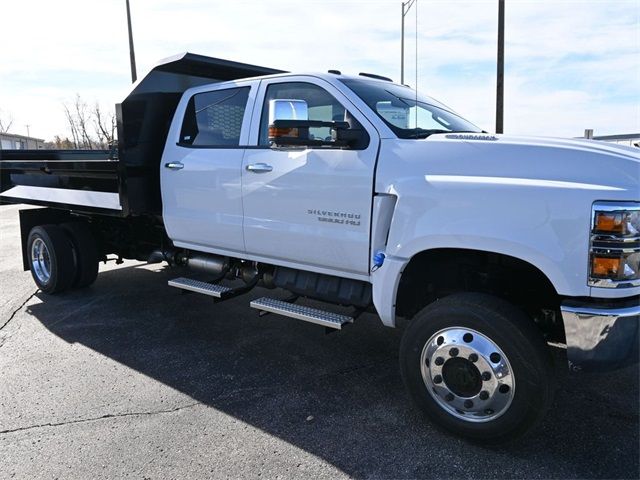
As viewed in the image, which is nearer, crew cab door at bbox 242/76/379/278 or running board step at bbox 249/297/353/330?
crew cab door at bbox 242/76/379/278

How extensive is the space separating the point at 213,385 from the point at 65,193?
336cm

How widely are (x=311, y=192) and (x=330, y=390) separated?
1.39 metres

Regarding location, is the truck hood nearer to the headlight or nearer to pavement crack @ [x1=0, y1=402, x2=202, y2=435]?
the headlight

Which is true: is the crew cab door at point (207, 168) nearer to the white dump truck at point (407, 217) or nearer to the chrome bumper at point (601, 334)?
the white dump truck at point (407, 217)

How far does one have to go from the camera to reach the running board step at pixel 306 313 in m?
3.60

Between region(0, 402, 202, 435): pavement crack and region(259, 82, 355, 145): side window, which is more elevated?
region(259, 82, 355, 145): side window

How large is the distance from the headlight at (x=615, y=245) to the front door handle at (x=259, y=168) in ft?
7.39

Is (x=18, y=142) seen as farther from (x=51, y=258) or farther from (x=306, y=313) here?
(x=306, y=313)

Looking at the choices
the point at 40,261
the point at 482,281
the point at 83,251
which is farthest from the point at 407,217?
the point at 40,261

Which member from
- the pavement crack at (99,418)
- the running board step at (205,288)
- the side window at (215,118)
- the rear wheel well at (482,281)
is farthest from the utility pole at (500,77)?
the pavement crack at (99,418)

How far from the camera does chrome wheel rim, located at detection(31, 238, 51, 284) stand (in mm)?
6215

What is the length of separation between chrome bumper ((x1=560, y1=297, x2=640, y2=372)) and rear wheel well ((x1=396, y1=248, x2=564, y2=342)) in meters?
0.43

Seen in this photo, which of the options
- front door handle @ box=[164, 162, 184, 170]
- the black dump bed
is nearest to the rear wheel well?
front door handle @ box=[164, 162, 184, 170]

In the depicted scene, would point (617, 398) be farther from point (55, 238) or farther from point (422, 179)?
point (55, 238)
